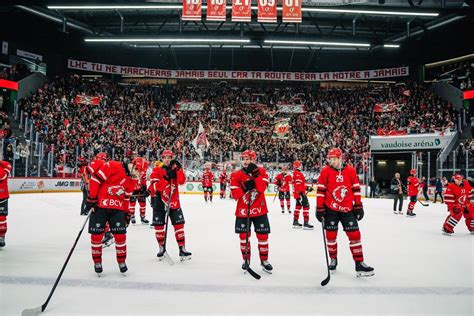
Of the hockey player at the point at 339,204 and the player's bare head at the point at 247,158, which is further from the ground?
the player's bare head at the point at 247,158

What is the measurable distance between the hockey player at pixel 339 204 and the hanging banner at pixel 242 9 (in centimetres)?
926

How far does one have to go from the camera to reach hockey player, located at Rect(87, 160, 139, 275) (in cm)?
424

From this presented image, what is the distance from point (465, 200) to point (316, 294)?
5.96 m

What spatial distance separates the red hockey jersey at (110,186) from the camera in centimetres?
428

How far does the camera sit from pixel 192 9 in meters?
12.6

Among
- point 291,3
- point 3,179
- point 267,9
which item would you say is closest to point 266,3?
point 267,9

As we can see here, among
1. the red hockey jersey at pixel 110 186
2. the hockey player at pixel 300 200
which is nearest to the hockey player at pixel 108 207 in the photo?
the red hockey jersey at pixel 110 186

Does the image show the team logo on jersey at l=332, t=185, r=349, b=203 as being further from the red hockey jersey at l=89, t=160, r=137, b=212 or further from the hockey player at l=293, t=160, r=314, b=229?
the hockey player at l=293, t=160, r=314, b=229

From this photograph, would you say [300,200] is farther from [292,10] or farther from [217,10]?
[217,10]

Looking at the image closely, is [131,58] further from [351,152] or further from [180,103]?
[351,152]

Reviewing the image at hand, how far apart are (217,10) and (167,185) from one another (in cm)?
926

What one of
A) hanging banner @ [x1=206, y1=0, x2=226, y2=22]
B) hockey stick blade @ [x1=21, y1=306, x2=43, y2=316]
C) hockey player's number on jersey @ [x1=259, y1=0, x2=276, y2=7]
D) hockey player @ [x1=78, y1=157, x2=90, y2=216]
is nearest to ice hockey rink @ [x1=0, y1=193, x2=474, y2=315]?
hockey stick blade @ [x1=21, y1=306, x2=43, y2=316]

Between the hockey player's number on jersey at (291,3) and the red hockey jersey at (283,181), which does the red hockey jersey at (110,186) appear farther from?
the hockey player's number on jersey at (291,3)

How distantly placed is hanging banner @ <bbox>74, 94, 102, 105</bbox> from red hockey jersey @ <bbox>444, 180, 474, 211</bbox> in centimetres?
2473
